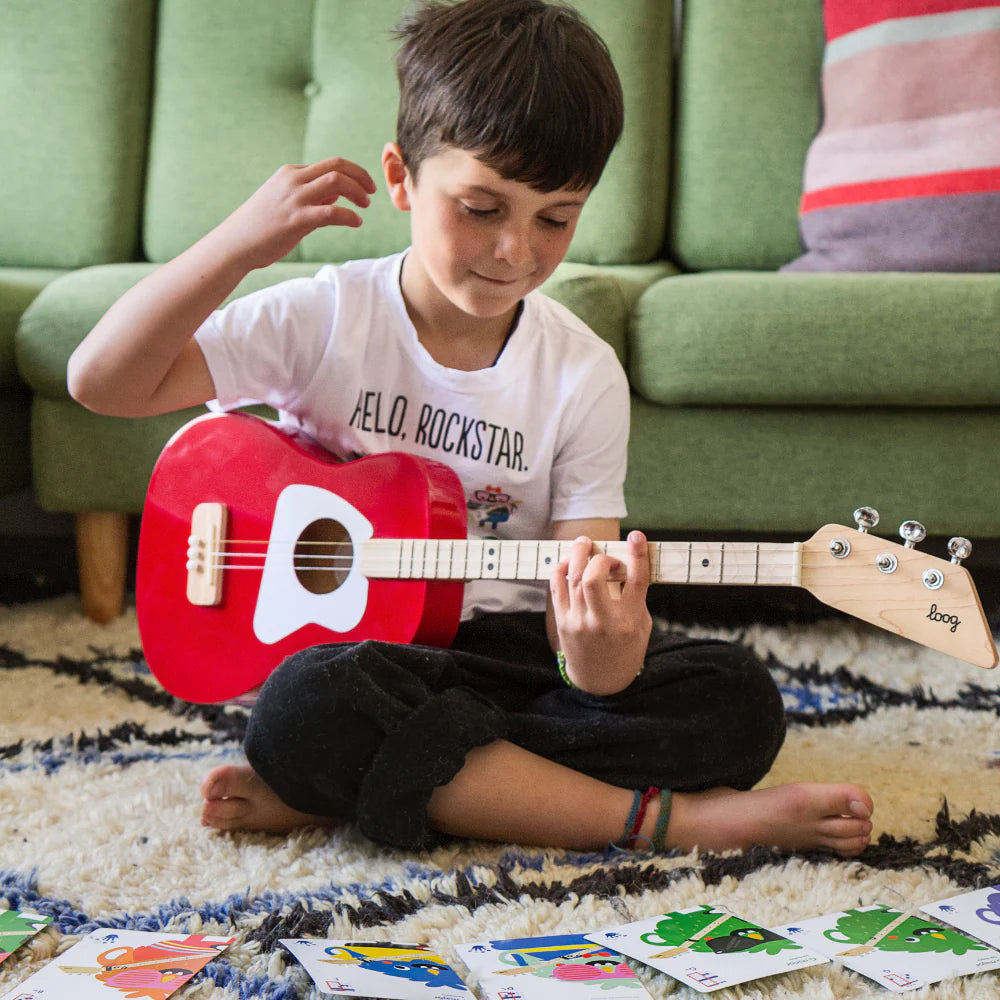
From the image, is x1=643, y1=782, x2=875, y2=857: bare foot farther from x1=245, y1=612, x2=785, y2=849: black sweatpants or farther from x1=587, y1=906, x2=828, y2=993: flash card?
x1=587, y1=906, x2=828, y2=993: flash card

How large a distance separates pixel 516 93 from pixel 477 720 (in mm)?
529

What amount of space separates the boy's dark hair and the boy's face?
0.04 feet

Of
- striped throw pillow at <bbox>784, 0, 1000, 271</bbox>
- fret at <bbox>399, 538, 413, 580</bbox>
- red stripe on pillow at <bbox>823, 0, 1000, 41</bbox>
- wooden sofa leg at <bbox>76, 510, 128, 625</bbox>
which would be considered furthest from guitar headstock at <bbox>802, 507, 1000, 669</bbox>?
red stripe on pillow at <bbox>823, 0, 1000, 41</bbox>

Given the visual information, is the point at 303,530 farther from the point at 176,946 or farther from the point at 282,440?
the point at 176,946

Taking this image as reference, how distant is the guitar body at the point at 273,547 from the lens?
963 millimetres

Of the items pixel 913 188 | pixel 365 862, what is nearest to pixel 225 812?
pixel 365 862

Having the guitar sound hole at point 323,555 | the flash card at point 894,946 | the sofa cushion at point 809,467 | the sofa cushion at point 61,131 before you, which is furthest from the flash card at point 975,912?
the sofa cushion at point 61,131

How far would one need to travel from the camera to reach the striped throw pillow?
158 cm

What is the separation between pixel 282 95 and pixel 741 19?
2.65 feet

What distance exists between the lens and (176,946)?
2.27 feet

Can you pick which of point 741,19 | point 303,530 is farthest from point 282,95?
point 303,530

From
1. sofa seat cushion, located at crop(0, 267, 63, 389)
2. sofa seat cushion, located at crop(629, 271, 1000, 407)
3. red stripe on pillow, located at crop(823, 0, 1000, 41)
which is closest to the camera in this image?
Answer: sofa seat cushion, located at crop(629, 271, 1000, 407)

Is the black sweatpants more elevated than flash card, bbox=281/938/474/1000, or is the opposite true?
the black sweatpants

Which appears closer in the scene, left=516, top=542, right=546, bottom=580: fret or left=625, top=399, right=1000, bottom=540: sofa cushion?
left=516, top=542, right=546, bottom=580: fret
